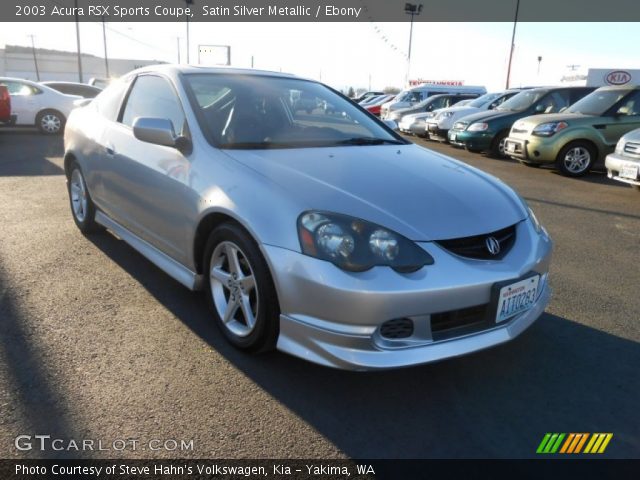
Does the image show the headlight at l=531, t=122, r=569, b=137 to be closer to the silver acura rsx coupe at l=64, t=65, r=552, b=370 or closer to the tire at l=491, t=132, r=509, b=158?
the tire at l=491, t=132, r=509, b=158

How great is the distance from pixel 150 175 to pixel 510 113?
9534 mm

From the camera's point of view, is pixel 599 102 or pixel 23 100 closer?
pixel 599 102

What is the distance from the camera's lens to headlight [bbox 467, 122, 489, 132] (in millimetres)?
11141

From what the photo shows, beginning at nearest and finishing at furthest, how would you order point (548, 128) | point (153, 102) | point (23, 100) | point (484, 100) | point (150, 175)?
point (150, 175) → point (153, 102) → point (548, 128) → point (23, 100) → point (484, 100)

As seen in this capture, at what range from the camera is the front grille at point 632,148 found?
678 cm

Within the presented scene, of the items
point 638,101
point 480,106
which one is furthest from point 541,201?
point 480,106

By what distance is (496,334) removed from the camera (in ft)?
8.14

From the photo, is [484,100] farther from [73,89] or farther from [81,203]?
[81,203]

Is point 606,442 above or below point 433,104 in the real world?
below

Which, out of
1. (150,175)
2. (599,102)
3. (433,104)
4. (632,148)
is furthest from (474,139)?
(150,175)

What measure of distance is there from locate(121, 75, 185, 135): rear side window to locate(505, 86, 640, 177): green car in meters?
7.18

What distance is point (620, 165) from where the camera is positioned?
703cm

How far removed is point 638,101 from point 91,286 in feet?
29.5

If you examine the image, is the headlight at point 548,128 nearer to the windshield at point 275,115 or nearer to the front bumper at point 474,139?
the front bumper at point 474,139
